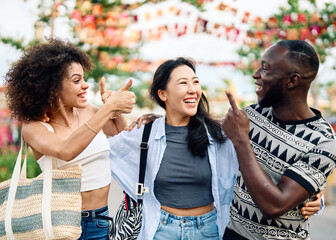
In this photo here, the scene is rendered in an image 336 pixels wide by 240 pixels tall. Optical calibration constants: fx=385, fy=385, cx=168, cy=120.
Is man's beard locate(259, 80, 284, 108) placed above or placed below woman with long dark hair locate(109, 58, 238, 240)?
above

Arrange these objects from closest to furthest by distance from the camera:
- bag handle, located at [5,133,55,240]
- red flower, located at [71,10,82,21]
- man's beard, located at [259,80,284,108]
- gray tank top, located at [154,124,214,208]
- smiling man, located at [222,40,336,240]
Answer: smiling man, located at [222,40,336,240]
bag handle, located at [5,133,55,240]
man's beard, located at [259,80,284,108]
gray tank top, located at [154,124,214,208]
red flower, located at [71,10,82,21]

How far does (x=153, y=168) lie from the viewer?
8.58ft

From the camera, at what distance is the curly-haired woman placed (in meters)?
2.32

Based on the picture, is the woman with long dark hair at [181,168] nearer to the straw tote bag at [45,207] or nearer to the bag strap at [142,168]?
the bag strap at [142,168]

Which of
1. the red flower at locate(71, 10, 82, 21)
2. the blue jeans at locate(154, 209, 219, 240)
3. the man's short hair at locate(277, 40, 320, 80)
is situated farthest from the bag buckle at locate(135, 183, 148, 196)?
the red flower at locate(71, 10, 82, 21)

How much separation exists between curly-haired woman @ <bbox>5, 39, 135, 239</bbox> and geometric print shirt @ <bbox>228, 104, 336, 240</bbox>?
0.86 meters

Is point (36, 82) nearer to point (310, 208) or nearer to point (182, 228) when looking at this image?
point (182, 228)

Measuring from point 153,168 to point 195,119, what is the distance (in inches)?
19.8

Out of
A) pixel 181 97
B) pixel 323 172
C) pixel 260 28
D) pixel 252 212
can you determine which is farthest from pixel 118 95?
pixel 260 28

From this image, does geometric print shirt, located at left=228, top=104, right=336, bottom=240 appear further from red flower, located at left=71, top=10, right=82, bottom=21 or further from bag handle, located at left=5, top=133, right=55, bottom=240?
red flower, located at left=71, top=10, right=82, bottom=21

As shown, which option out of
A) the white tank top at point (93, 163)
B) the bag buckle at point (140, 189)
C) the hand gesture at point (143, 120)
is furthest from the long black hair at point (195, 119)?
the white tank top at point (93, 163)

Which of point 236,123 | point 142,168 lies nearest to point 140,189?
point 142,168

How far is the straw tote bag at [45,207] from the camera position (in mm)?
2225

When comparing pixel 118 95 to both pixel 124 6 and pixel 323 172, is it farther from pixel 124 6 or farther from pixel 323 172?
pixel 124 6
